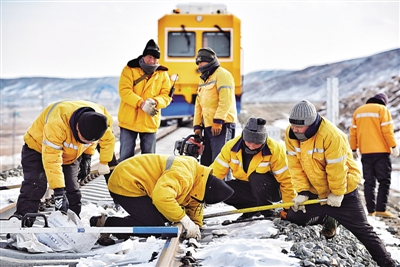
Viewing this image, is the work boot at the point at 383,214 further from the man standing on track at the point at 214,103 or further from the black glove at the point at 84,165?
Answer: the black glove at the point at 84,165

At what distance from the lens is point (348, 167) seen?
191 inches

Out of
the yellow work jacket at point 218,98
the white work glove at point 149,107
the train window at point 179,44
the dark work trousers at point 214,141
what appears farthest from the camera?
the train window at point 179,44

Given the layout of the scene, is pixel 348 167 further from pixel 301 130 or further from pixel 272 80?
pixel 272 80

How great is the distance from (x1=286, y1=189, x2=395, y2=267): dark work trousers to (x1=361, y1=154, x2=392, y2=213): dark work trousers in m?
2.56

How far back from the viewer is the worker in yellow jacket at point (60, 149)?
14.8 feet

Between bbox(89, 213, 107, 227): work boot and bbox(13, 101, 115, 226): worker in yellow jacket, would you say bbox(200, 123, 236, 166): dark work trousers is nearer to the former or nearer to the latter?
bbox(13, 101, 115, 226): worker in yellow jacket

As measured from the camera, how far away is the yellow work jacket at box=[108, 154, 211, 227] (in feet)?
14.6

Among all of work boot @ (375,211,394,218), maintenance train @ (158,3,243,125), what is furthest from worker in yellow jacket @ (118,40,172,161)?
maintenance train @ (158,3,243,125)

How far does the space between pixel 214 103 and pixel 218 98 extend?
80mm

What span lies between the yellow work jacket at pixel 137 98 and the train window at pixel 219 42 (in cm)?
685

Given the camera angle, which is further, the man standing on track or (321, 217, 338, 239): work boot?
the man standing on track

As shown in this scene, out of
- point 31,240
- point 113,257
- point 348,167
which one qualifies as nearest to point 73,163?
point 31,240

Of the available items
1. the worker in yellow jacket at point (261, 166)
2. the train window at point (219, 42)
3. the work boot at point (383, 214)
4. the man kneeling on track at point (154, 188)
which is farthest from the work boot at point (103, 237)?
the train window at point (219, 42)

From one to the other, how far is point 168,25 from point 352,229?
31.2ft
